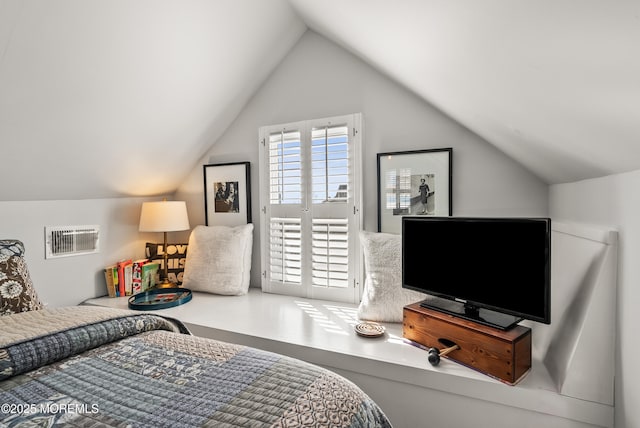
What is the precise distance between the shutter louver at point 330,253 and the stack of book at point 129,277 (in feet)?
4.59

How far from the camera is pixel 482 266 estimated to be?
5.47 ft

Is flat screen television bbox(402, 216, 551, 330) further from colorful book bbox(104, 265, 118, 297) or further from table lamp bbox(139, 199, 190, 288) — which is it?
colorful book bbox(104, 265, 118, 297)

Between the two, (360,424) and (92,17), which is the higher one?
(92,17)

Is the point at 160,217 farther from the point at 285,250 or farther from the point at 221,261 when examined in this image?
the point at 285,250

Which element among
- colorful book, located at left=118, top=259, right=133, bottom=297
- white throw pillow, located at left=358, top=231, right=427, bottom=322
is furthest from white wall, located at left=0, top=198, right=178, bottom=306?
white throw pillow, located at left=358, top=231, right=427, bottom=322

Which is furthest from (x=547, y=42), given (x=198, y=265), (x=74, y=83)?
(x=198, y=265)

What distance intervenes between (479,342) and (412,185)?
110cm

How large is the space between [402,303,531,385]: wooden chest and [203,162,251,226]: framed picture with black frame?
1718mm

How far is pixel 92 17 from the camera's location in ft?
5.41

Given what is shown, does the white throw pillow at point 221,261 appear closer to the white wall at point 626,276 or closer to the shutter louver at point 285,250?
the shutter louver at point 285,250

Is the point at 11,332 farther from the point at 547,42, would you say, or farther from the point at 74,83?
the point at 547,42

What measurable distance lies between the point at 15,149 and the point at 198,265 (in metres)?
1.40

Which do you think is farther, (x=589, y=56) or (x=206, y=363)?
(x=206, y=363)

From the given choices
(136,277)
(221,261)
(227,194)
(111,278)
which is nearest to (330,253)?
(221,261)
